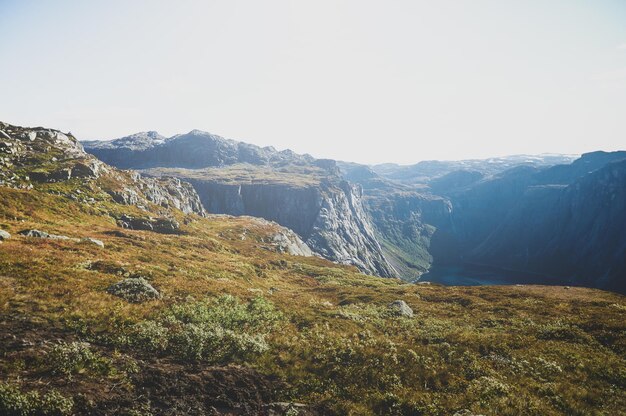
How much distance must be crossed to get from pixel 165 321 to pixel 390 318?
20.6m

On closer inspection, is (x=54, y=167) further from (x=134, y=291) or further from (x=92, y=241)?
(x=134, y=291)

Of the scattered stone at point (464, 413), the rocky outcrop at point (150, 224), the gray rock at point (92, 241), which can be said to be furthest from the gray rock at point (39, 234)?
the scattered stone at point (464, 413)

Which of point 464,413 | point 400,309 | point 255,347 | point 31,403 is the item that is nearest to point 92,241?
point 255,347

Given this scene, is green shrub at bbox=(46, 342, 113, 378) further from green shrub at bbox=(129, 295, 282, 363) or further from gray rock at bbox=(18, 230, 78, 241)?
gray rock at bbox=(18, 230, 78, 241)

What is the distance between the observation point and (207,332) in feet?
69.1

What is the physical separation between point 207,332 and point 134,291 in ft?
26.7

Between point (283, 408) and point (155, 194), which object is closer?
point (283, 408)

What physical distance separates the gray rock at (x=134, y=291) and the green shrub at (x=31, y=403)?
11216 mm

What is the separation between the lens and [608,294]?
49125 mm

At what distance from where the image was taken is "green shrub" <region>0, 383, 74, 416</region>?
479 inches

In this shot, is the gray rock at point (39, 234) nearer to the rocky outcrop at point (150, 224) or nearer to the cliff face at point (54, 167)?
the rocky outcrop at point (150, 224)

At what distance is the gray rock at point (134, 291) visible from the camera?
2420cm

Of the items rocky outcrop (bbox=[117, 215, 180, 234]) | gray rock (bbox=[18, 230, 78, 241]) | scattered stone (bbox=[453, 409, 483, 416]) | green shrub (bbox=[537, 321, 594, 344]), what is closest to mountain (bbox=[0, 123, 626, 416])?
green shrub (bbox=[537, 321, 594, 344])

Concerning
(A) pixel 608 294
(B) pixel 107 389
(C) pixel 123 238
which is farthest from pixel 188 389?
(A) pixel 608 294
